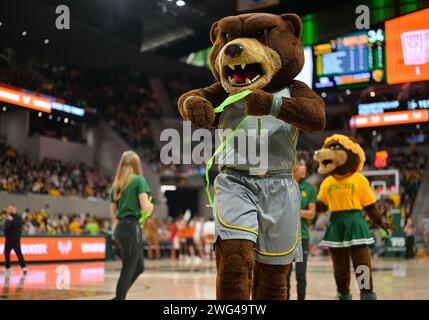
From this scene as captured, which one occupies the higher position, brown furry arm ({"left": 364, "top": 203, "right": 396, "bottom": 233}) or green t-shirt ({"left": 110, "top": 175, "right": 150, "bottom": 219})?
green t-shirt ({"left": 110, "top": 175, "right": 150, "bottom": 219})

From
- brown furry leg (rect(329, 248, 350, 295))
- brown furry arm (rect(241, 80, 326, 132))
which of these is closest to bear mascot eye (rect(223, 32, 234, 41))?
brown furry arm (rect(241, 80, 326, 132))

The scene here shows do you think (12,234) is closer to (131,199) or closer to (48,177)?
(131,199)

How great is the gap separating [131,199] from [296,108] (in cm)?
277

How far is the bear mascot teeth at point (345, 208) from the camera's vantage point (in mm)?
6004

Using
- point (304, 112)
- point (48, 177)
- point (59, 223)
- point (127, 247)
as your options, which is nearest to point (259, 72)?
point (304, 112)

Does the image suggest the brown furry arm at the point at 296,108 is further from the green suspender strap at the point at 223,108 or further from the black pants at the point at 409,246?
the black pants at the point at 409,246

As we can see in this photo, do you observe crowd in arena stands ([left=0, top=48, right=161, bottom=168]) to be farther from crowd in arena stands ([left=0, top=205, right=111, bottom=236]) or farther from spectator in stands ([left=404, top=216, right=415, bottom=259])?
spectator in stands ([left=404, top=216, right=415, bottom=259])

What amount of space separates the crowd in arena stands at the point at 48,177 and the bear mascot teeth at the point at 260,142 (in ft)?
48.3

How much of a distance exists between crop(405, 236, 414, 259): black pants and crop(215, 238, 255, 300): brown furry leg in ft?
53.4

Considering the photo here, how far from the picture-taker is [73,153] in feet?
77.6

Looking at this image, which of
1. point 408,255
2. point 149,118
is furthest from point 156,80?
point 408,255

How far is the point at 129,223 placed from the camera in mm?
5418

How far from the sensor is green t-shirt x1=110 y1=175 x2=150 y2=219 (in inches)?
214

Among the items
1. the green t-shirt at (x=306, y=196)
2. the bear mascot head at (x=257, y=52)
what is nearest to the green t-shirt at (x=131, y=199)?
the green t-shirt at (x=306, y=196)
